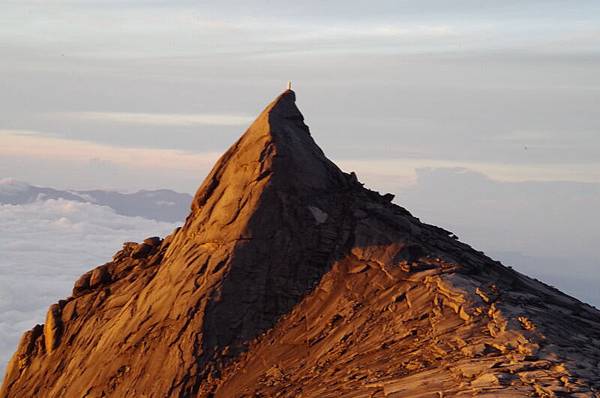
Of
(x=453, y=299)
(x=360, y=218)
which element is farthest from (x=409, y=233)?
(x=453, y=299)

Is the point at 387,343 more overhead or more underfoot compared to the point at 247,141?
more underfoot

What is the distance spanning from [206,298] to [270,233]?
8.31 ft

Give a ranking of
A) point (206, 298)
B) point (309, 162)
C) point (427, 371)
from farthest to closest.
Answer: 1. point (309, 162)
2. point (206, 298)
3. point (427, 371)

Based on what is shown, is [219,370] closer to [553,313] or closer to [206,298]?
[206,298]

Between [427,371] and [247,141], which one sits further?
[247,141]

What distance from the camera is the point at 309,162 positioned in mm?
35844

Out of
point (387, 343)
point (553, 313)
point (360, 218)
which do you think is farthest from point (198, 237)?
point (553, 313)

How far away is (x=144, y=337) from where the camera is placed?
112 ft

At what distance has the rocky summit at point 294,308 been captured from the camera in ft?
100

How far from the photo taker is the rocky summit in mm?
30562


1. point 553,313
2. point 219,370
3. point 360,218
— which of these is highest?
point 360,218

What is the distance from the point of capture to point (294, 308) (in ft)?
111

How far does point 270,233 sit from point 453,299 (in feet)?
18.1

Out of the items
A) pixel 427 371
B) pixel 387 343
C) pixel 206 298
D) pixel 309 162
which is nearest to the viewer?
pixel 427 371
